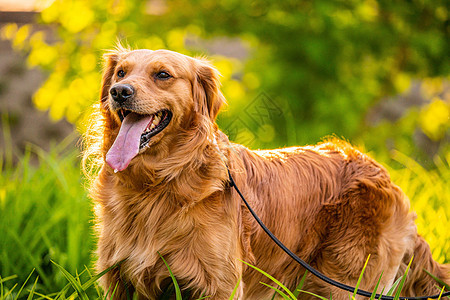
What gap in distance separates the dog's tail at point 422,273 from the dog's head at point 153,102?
1691 millimetres

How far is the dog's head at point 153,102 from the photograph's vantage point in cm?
270

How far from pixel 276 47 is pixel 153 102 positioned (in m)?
4.03

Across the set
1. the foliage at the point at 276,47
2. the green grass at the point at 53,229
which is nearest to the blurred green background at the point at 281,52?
the foliage at the point at 276,47

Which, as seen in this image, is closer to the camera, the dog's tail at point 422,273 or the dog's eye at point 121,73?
the dog's eye at point 121,73

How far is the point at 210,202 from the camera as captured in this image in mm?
2762

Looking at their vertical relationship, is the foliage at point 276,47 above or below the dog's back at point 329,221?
above

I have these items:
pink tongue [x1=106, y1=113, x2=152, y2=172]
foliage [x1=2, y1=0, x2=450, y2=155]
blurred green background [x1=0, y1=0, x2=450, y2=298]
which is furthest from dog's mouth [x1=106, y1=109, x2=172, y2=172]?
foliage [x1=2, y1=0, x2=450, y2=155]

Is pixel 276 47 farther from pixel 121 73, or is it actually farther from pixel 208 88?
pixel 121 73

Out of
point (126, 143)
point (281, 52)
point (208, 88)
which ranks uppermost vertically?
point (281, 52)

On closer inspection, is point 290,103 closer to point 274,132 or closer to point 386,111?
point 274,132

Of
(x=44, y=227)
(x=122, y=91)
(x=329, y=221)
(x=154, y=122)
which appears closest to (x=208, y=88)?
(x=154, y=122)

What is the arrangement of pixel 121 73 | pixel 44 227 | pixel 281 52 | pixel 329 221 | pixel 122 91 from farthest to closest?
pixel 281 52, pixel 44 227, pixel 329 221, pixel 121 73, pixel 122 91

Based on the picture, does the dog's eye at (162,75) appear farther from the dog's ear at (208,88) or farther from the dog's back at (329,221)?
the dog's back at (329,221)

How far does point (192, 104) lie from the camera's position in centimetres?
295
